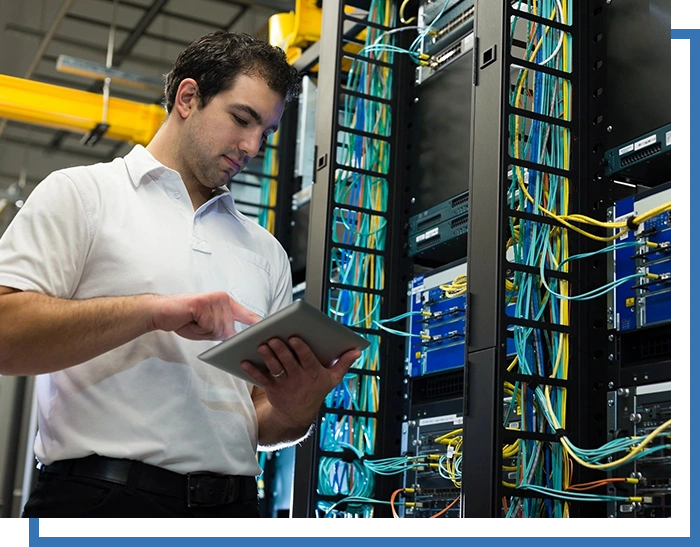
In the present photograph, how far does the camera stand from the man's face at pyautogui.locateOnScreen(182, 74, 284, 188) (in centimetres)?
170

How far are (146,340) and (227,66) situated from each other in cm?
61

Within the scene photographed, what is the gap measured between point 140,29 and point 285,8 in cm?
141

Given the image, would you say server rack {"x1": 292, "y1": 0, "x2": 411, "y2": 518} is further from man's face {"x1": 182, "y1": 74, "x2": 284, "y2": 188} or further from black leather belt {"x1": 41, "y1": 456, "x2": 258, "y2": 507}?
black leather belt {"x1": 41, "y1": 456, "x2": 258, "y2": 507}

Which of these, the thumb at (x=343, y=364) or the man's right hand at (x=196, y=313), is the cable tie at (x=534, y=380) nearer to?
the thumb at (x=343, y=364)

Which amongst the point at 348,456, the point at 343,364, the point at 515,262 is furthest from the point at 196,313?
the point at 348,456

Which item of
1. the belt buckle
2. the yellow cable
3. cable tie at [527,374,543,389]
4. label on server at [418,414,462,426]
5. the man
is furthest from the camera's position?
the yellow cable

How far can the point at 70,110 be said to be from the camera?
16.2 ft

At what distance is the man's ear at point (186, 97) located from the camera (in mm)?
1771

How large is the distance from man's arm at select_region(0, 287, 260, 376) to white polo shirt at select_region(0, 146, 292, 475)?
5cm

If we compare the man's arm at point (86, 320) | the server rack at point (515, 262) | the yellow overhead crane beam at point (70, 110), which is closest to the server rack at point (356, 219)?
the server rack at point (515, 262)

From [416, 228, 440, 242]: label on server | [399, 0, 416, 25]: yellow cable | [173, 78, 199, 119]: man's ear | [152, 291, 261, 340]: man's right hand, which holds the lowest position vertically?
[152, 291, 261, 340]: man's right hand

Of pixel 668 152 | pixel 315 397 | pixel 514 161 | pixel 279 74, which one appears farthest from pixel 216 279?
pixel 668 152

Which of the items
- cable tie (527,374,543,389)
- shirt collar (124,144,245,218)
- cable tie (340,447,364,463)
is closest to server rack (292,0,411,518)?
cable tie (340,447,364,463)

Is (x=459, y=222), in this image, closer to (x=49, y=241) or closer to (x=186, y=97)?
(x=186, y=97)
